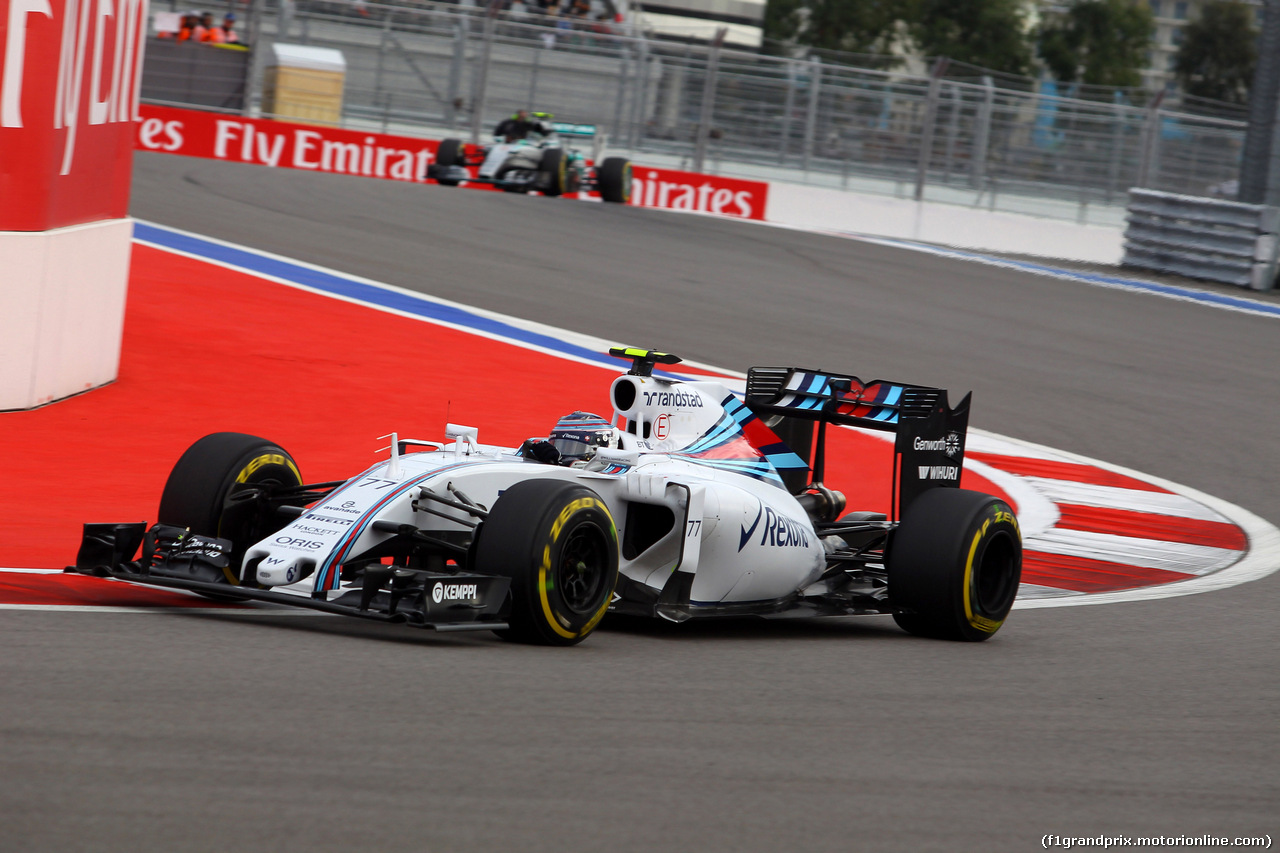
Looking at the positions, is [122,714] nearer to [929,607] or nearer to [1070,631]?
[929,607]

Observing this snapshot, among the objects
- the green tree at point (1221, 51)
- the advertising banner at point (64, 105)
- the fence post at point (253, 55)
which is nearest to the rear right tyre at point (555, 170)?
the fence post at point (253, 55)

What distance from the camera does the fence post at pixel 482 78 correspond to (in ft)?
93.8

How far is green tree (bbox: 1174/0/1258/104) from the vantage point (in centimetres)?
8106

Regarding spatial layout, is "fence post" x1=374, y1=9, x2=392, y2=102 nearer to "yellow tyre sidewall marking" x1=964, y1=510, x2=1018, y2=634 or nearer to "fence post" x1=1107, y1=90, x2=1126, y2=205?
"fence post" x1=1107, y1=90, x2=1126, y2=205

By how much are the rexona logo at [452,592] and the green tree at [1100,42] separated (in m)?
72.5

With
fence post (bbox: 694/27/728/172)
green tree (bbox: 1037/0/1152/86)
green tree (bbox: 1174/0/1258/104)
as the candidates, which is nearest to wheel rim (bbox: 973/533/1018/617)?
fence post (bbox: 694/27/728/172)

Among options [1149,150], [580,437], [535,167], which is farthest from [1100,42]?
[580,437]

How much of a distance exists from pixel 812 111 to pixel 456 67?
6425 mm

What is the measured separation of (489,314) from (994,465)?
228 inches

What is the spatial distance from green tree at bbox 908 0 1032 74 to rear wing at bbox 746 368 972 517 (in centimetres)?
6283

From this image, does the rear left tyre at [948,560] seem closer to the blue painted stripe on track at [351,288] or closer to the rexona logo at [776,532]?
the rexona logo at [776,532]

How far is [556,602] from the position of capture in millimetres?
5680

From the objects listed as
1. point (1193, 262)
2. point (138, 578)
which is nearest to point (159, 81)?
point (1193, 262)

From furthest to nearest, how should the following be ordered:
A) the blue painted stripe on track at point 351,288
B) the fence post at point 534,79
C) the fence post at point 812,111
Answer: the fence post at point 534,79 < the fence post at point 812,111 < the blue painted stripe on track at point 351,288
